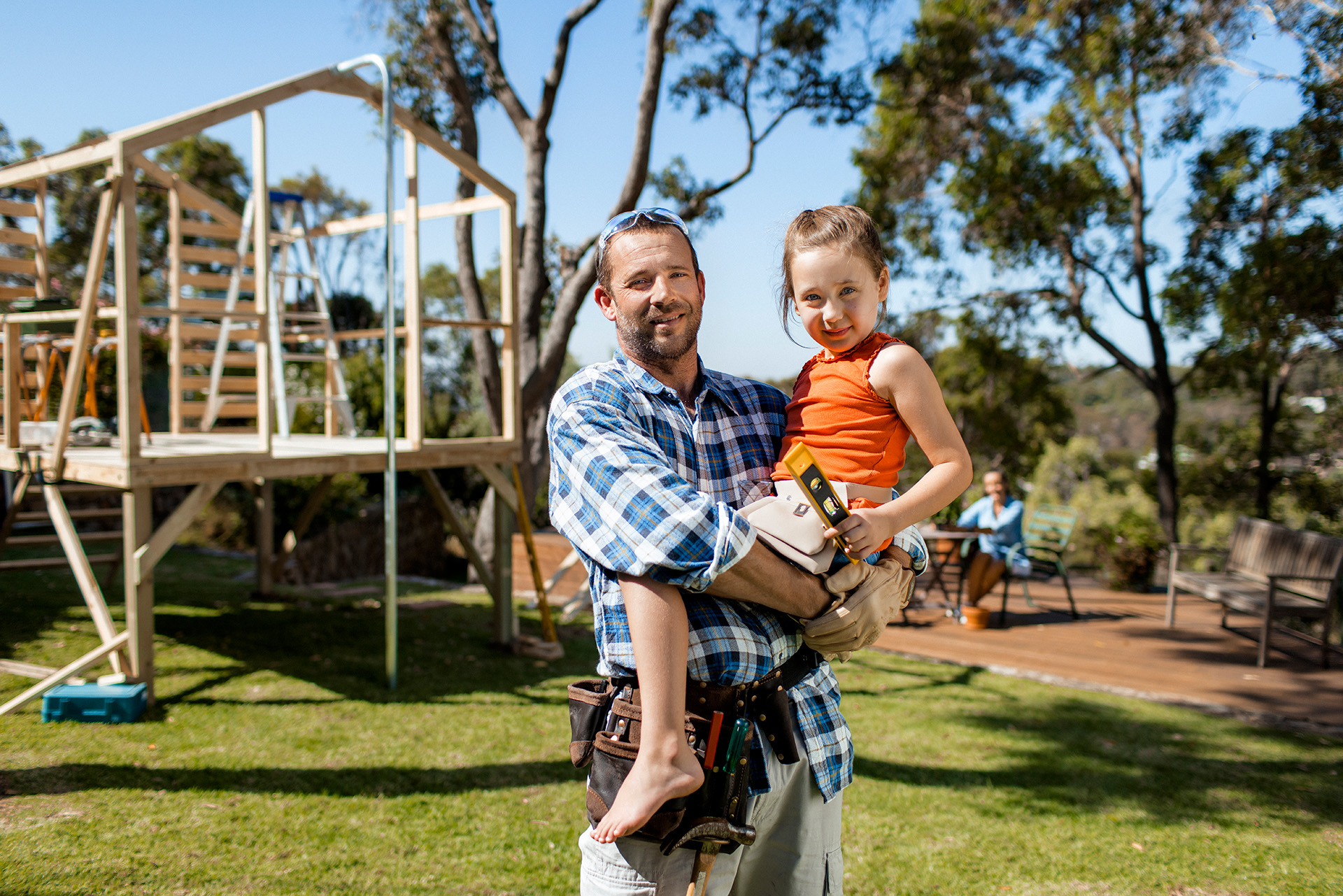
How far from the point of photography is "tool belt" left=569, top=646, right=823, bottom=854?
140cm

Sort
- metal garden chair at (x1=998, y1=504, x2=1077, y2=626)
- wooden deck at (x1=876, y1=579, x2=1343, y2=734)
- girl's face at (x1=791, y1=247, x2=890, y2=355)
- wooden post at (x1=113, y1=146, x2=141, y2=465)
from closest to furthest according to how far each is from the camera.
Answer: girl's face at (x1=791, y1=247, x2=890, y2=355) → wooden post at (x1=113, y1=146, x2=141, y2=465) → wooden deck at (x1=876, y1=579, x2=1343, y2=734) → metal garden chair at (x1=998, y1=504, x2=1077, y2=626)

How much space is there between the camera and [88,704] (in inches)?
178

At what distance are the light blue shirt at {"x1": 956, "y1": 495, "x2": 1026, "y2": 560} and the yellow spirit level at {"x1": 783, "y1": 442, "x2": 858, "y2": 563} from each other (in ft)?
22.8

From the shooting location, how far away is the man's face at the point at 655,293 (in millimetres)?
1545

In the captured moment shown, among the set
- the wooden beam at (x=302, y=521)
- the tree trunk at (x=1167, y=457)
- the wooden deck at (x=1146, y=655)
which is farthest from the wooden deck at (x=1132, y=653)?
the tree trunk at (x=1167, y=457)

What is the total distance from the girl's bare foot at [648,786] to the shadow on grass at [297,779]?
302 cm

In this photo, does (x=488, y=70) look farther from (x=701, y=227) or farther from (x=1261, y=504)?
(x=1261, y=504)

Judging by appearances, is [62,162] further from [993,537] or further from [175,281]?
[993,537]

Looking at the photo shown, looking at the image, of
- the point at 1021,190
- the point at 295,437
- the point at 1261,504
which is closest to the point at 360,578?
the point at 295,437

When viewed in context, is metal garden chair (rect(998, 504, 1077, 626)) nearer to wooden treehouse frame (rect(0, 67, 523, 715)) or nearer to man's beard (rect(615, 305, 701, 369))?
wooden treehouse frame (rect(0, 67, 523, 715))

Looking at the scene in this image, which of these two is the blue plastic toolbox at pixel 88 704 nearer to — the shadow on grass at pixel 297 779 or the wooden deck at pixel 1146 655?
the shadow on grass at pixel 297 779

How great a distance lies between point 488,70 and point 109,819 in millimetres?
8660

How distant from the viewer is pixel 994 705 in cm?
565

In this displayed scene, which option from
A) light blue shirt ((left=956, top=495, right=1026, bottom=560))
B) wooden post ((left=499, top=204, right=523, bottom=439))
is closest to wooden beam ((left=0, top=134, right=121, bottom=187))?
wooden post ((left=499, top=204, right=523, bottom=439))
